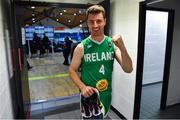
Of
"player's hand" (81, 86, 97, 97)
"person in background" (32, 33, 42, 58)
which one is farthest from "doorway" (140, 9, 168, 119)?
"person in background" (32, 33, 42, 58)

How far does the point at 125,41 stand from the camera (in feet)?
7.72

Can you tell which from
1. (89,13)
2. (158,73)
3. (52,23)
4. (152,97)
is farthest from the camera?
(52,23)

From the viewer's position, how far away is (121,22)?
2.42m

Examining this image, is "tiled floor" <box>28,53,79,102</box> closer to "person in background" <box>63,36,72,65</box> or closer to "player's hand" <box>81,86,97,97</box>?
"person in background" <box>63,36,72,65</box>

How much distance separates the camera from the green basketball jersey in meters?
1.06

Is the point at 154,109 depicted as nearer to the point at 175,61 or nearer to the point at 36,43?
the point at 175,61

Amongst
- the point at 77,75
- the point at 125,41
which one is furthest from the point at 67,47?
the point at 77,75

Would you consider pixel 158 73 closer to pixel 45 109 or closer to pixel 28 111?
pixel 45 109

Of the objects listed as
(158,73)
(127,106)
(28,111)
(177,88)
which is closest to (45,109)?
(28,111)

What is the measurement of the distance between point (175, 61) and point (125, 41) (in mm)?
1270

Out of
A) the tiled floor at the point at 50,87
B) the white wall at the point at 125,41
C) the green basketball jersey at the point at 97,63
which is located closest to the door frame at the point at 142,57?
the white wall at the point at 125,41

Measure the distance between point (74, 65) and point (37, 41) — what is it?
8.10 metres

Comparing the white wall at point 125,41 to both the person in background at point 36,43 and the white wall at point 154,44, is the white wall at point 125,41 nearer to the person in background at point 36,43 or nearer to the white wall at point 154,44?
the white wall at point 154,44

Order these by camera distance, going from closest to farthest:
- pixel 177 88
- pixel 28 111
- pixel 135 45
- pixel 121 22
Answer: pixel 135 45 → pixel 121 22 → pixel 28 111 → pixel 177 88
